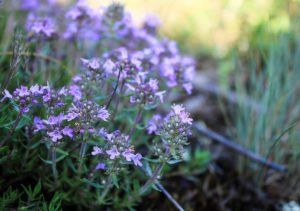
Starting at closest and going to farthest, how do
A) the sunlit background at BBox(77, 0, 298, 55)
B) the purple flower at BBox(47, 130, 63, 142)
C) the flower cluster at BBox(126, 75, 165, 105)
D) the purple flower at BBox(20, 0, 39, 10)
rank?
the purple flower at BBox(47, 130, 63, 142) < the flower cluster at BBox(126, 75, 165, 105) < the purple flower at BBox(20, 0, 39, 10) < the sunlit background at BBox(77, 0, 298, 55)

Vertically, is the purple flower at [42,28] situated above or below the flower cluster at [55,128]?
above

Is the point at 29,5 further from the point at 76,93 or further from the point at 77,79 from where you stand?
the point at 76,93

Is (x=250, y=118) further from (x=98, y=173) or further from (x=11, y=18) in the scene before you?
(x=11, y=18)

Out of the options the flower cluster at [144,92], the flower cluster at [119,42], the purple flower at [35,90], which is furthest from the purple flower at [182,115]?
the purple flower at [35,90]

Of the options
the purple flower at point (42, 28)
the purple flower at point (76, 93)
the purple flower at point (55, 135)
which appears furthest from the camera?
the purple flower at point (42, 28)

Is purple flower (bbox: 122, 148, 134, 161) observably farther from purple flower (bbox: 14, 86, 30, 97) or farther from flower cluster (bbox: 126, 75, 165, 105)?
purple flower (bbox: 14, 86, 30, 97)

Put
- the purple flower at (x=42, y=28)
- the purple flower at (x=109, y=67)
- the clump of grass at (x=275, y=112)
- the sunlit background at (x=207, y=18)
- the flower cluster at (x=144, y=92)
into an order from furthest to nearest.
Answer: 1. the sunlit background at (x=207, y=18)
2. the clump of grass at (x=275, y=112)
3. the purple flower at (x=42, y=28)
4. the purple flower at (x=109, y=67)
5. the flower cluster at (x=144, y=92)

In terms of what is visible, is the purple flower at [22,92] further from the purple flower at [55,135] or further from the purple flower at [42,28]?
the purple flower at [42,28]

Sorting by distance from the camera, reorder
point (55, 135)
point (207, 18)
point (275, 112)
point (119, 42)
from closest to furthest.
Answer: point (55, 135) → point (275, 112) → point (119, 42) → point (207, 18)

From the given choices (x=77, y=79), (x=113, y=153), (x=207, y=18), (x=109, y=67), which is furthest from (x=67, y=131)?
(x=207, y=18)

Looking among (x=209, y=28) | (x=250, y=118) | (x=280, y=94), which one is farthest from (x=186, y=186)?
(x=209, y=28)

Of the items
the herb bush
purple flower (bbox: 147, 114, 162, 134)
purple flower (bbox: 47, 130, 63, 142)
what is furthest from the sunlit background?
purple flower (bbox: 47, 130, 63, 142)
